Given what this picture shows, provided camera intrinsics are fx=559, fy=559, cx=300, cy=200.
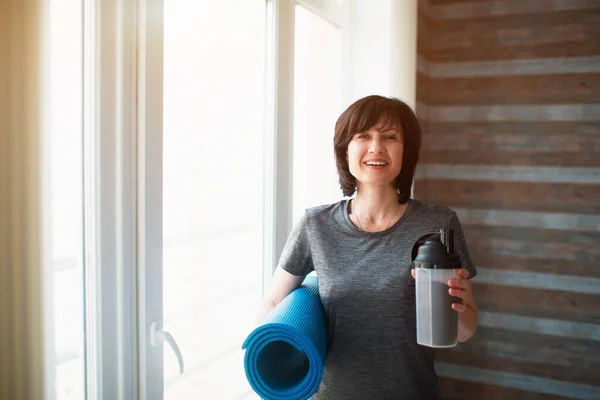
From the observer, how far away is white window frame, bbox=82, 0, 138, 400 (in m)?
1.11

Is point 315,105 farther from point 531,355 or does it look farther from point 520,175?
point 531,355

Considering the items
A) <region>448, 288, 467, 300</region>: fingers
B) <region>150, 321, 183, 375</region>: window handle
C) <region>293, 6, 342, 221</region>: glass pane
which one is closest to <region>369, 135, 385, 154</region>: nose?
<region>448, 288, 467, 300</region>: fingers

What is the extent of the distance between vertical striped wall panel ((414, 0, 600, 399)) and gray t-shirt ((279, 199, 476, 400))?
3.96 ft

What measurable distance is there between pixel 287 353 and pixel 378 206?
401 millimetres

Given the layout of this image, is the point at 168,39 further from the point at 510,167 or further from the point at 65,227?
the point at 510,167

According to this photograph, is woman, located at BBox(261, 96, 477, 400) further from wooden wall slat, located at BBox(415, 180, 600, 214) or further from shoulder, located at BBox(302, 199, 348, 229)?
wooden wall slat, located at BBox(415, 180, 600, 214)

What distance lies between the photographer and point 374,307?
4.05 feet

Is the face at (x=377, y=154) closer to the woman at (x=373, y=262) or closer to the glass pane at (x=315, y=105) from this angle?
the woman at (x=373, y=262)

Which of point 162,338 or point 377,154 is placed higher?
point 377,154

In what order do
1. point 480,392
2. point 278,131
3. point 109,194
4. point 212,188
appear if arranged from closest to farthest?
point 109,194 → point 212,188 → point 278,131 → point 480,392

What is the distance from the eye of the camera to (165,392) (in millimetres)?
1355

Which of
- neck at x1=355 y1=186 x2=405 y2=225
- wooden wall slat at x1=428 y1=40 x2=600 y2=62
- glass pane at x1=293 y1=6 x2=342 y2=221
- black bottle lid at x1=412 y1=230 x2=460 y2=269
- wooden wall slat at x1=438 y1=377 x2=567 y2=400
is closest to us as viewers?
black bottle lid at x1=412 y1=230 x2=460 y2=269

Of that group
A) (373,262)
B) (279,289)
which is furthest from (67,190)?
(373,262)

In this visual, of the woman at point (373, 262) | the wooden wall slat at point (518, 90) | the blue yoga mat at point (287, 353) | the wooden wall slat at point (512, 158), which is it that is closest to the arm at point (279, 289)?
the woman at point (373, 262)
